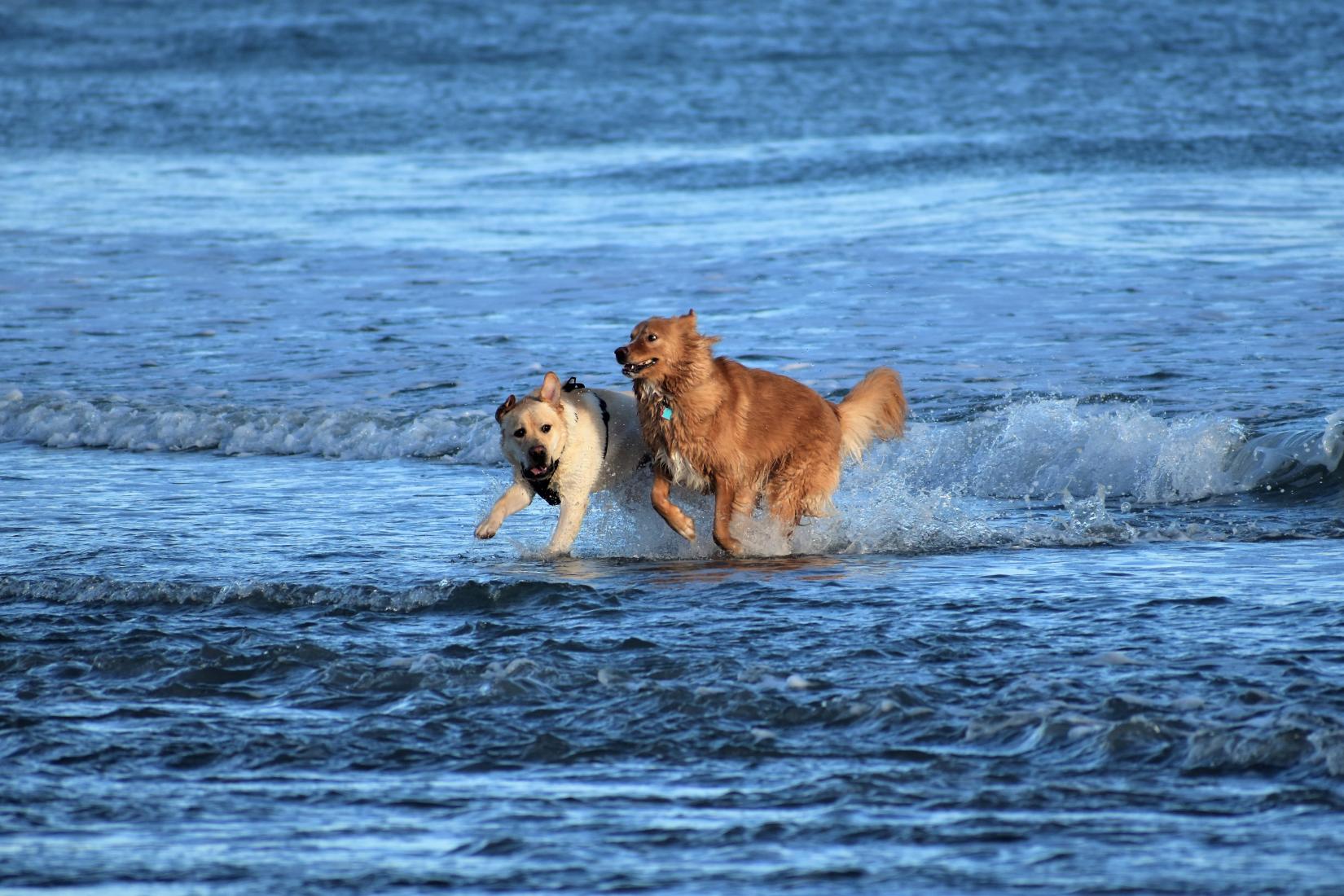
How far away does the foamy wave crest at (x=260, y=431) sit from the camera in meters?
11.7

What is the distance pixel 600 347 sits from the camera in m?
15.0

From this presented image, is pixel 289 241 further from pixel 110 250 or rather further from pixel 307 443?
pixel 307 443

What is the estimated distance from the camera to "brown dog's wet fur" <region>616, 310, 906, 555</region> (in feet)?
26.5

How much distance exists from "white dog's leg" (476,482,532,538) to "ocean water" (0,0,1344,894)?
0.77 ft

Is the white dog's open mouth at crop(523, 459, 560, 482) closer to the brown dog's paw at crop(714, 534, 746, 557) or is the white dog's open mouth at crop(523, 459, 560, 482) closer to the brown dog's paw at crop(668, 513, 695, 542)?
the brown dog's paw at crop(668, 513, 695, 542)

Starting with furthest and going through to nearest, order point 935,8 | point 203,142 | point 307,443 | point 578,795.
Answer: point 935,8
point 203,142
point 307,443
point 578,795

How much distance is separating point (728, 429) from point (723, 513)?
46cm

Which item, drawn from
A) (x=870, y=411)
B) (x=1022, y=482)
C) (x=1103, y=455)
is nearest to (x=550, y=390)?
(x=870, y=411)

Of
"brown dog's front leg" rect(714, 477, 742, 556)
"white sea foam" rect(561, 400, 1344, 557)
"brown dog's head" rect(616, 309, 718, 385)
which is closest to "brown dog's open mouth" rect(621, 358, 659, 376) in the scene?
"brown dog's head" rect(616, 309, 718, 385)

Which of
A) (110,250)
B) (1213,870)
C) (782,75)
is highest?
(782,75)

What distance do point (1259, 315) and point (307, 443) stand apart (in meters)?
8.35

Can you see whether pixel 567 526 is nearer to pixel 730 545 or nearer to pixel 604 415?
pixel 604 415

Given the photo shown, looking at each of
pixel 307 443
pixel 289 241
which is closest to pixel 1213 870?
pixel 307 443

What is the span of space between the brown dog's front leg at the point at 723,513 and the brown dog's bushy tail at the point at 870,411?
0.78 meters
